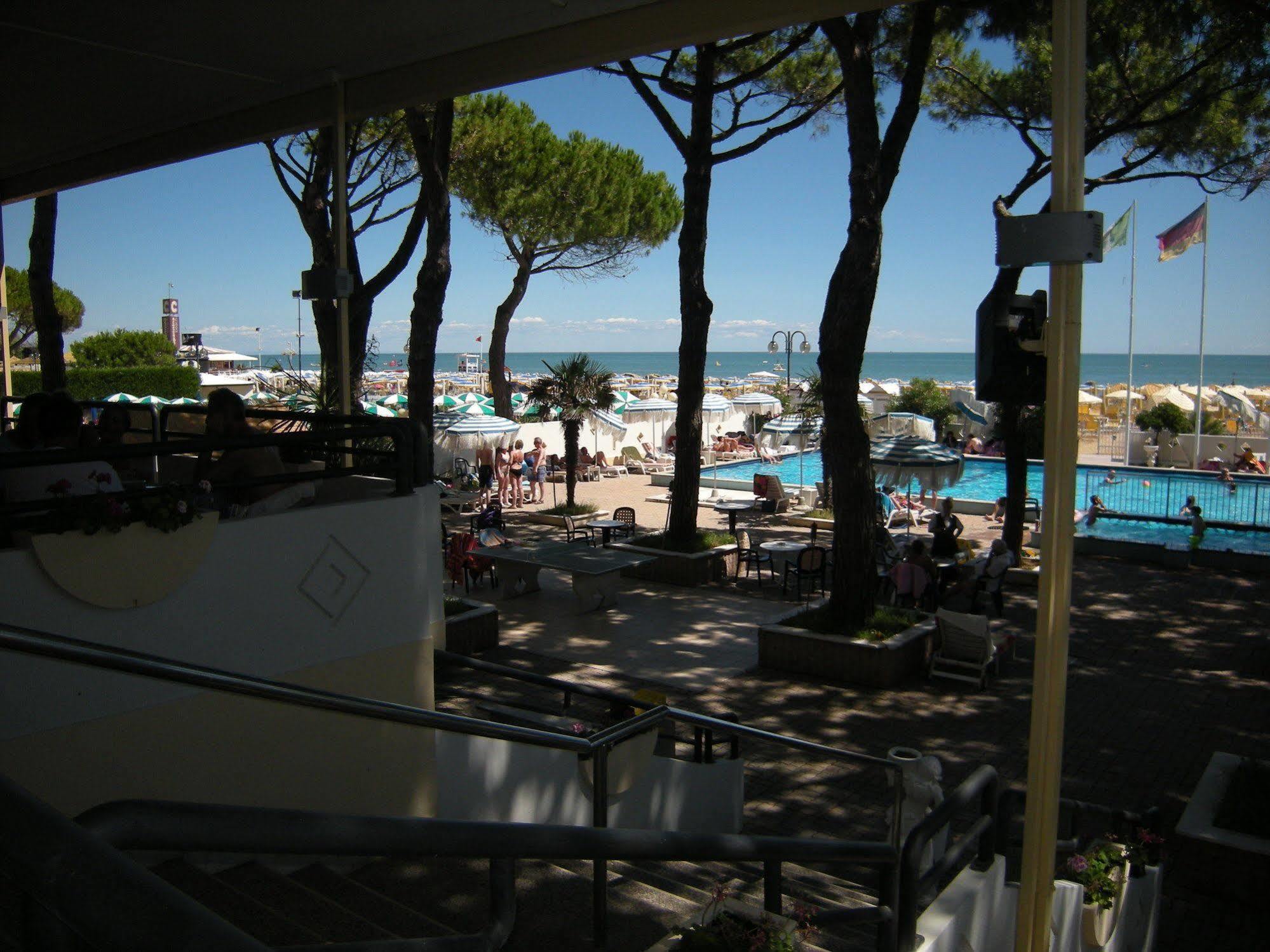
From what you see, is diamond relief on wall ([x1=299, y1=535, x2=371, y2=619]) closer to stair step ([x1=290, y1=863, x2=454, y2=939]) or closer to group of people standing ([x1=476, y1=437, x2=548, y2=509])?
stair step ([x1=290, y1=863, x2=454, y2=939])

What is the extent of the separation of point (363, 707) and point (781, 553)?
10.2 m

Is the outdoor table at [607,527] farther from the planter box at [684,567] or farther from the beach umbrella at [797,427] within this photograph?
the beach umbrella at [797,427]

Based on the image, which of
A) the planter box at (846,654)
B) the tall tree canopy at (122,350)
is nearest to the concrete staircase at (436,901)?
the planter box at (846,654)

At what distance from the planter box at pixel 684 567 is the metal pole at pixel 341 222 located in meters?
7.26

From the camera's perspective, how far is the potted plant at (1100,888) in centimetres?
472

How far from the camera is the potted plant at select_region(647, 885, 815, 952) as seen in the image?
2859 millimetres

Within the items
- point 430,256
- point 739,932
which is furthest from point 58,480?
point 430,256

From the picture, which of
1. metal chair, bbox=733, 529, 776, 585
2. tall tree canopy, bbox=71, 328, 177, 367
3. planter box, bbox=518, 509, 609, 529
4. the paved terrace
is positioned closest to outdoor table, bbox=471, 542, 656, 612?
the paved terrace

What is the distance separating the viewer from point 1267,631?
34.1 feet

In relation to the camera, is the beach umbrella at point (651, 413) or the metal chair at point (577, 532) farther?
the beach umbrella at point (651, 413)

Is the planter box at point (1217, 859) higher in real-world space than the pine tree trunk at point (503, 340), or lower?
lower

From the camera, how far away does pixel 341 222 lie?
5.48 meters

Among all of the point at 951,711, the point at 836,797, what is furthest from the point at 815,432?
the point at 836,797

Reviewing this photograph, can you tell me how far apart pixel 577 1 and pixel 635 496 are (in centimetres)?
1644
